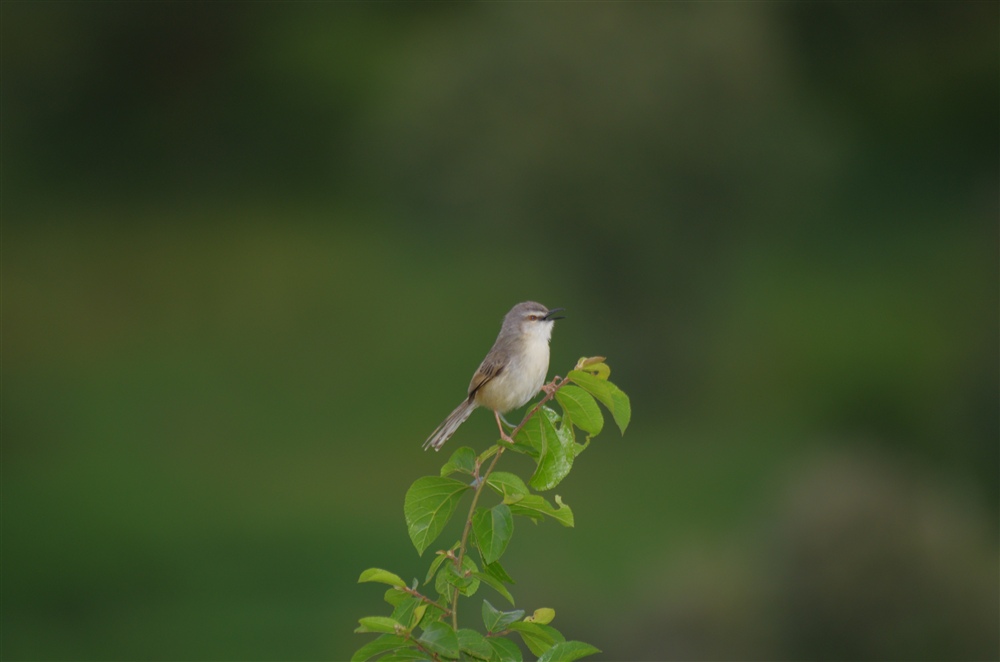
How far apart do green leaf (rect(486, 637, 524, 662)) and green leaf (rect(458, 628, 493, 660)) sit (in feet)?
0.18

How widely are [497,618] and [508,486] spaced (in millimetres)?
288

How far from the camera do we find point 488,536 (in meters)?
2.04

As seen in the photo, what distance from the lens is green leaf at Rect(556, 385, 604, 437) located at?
2201 mm

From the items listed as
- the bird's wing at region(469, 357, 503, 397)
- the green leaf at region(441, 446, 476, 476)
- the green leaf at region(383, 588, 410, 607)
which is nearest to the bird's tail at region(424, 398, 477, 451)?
the bird's wing at region(469, 357, 503, 397)

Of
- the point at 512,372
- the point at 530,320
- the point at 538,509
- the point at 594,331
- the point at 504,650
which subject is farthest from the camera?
the point at 594,331

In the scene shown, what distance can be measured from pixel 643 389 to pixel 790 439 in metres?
3.77

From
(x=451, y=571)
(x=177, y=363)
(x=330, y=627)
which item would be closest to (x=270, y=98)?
(x=177, y=363)

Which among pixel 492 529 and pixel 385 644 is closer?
pixel 385 644

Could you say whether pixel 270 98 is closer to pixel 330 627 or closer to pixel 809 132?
pixel 809 132

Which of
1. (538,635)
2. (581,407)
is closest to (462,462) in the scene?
(581,407)

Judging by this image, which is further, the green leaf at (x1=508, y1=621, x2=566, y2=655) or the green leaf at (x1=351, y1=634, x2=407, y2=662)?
the green leaf at (x1=508, y1=621, x2=566, y2=655)

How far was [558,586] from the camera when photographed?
38.0ft

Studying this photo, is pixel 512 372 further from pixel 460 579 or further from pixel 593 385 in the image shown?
pixel 460 579

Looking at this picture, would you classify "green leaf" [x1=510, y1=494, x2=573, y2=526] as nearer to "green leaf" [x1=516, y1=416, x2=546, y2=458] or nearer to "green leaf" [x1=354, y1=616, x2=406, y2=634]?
"green leaf" [x1=516, y1=416, x2=546, y2=458]
